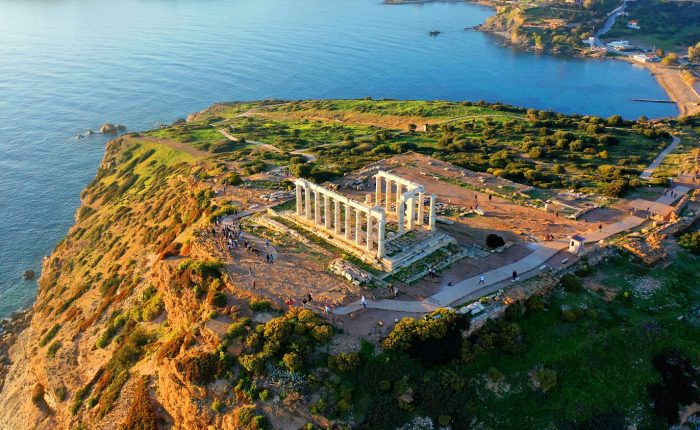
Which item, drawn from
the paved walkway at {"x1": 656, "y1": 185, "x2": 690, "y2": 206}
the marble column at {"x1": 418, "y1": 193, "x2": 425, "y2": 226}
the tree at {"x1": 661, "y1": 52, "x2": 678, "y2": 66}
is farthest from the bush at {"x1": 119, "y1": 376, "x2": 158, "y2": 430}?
the tree at {"x1": 661, "y1": 52, "x2": 678, "y2": 66}

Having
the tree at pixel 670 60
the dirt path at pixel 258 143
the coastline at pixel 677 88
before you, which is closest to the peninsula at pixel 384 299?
the dirt path at pixel 258 143

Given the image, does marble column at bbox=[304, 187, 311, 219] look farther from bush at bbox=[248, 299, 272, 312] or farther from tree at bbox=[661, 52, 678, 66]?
tree at bbox=[661, 52, 678, 66]

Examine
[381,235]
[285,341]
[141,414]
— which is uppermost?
[381,235]

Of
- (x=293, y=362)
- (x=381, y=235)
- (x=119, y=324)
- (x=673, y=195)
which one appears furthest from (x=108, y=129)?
(x=673, y=195)

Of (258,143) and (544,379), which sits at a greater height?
(544,379)

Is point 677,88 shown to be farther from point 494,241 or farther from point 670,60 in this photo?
point 494,241

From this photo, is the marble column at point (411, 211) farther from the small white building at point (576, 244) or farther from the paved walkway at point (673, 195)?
the paved walkway at point (673, 195)

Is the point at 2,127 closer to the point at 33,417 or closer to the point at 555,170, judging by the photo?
the point at 33,417
